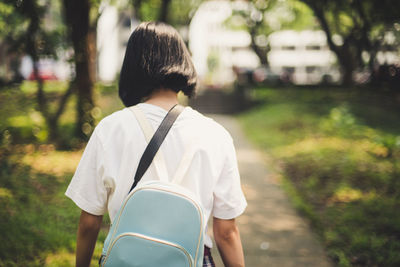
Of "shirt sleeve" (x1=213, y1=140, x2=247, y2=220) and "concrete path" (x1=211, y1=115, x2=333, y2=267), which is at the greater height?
"shirt sleeve" (x1=213, y1=140, x2=247, y2=220)

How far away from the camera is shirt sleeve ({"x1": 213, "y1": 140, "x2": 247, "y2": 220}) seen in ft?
4.78

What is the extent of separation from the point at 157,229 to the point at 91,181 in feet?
1.26

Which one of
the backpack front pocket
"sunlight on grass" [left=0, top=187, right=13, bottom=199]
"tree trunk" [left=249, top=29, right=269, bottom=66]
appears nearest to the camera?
the backpack front pocket

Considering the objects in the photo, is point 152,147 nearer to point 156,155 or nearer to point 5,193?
point 156,155

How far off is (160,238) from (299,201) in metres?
4.22

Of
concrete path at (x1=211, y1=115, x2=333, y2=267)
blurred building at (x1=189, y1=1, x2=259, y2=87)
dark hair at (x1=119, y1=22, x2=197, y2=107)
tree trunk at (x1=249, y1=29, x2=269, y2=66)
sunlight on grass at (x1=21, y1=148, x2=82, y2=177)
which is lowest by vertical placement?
blurred building at (x1=189, y1=1, x2=259, y2=87)

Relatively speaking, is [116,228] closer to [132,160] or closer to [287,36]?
[132,160]

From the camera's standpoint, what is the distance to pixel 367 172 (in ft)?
19.5

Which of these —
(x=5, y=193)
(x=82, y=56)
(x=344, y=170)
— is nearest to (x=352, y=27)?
(x=344, y=170)

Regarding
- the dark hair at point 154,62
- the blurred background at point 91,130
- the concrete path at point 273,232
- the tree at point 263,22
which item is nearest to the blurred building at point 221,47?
the tree at point 263,22

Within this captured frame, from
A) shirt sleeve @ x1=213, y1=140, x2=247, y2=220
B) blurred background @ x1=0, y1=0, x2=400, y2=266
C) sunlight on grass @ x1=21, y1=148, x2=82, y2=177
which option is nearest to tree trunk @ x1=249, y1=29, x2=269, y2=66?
blurred background @ x1=0, y1=0, x2=400, y2=266

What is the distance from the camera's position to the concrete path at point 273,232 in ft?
11.5

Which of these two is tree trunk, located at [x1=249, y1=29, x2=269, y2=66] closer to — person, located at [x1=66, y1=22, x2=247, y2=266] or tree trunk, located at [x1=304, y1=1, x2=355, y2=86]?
tree trunk, located at [x1=304, y1=1, x2=355, y2=86]

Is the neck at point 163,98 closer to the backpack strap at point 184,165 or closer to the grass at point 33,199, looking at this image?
the backpack strap at point 184,165
